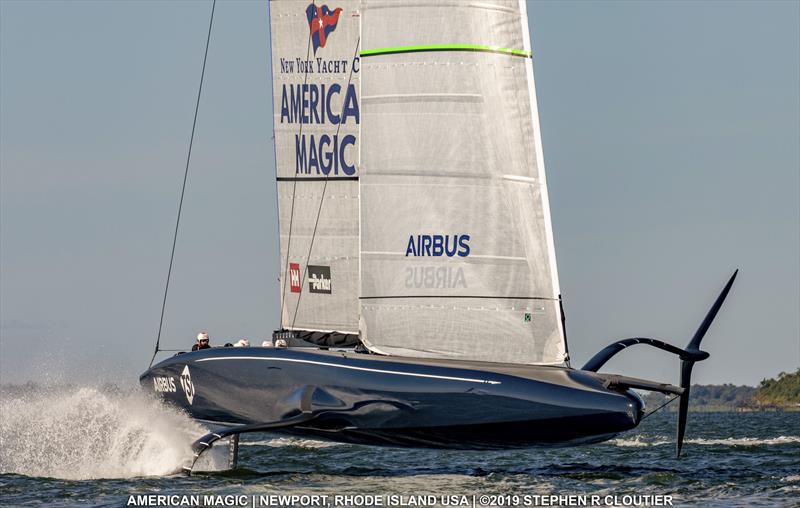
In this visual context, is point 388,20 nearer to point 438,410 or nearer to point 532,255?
point 532,255

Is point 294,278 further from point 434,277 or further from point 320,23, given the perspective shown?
point 434,277

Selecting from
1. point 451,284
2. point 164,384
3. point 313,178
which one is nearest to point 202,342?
point 164,384

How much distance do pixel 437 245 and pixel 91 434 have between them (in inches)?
306

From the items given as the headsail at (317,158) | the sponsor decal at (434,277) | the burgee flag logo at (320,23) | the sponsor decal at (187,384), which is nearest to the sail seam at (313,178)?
the headsail at (317,158)

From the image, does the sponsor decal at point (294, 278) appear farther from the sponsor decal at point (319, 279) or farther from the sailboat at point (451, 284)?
the sailboat at point (451, 284)

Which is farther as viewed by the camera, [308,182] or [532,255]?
[308,182]

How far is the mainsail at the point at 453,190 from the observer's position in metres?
19.2

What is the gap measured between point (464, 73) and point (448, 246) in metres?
2.53

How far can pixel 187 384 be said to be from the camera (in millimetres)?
22172

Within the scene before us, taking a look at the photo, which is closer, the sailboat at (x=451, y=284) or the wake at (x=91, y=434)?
the sailboat at (x=451, y=284)

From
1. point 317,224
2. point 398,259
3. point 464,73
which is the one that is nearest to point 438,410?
point 398,259

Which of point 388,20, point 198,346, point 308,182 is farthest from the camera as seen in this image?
point 308,182

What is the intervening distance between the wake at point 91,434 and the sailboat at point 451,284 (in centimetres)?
220

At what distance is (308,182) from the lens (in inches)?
969
